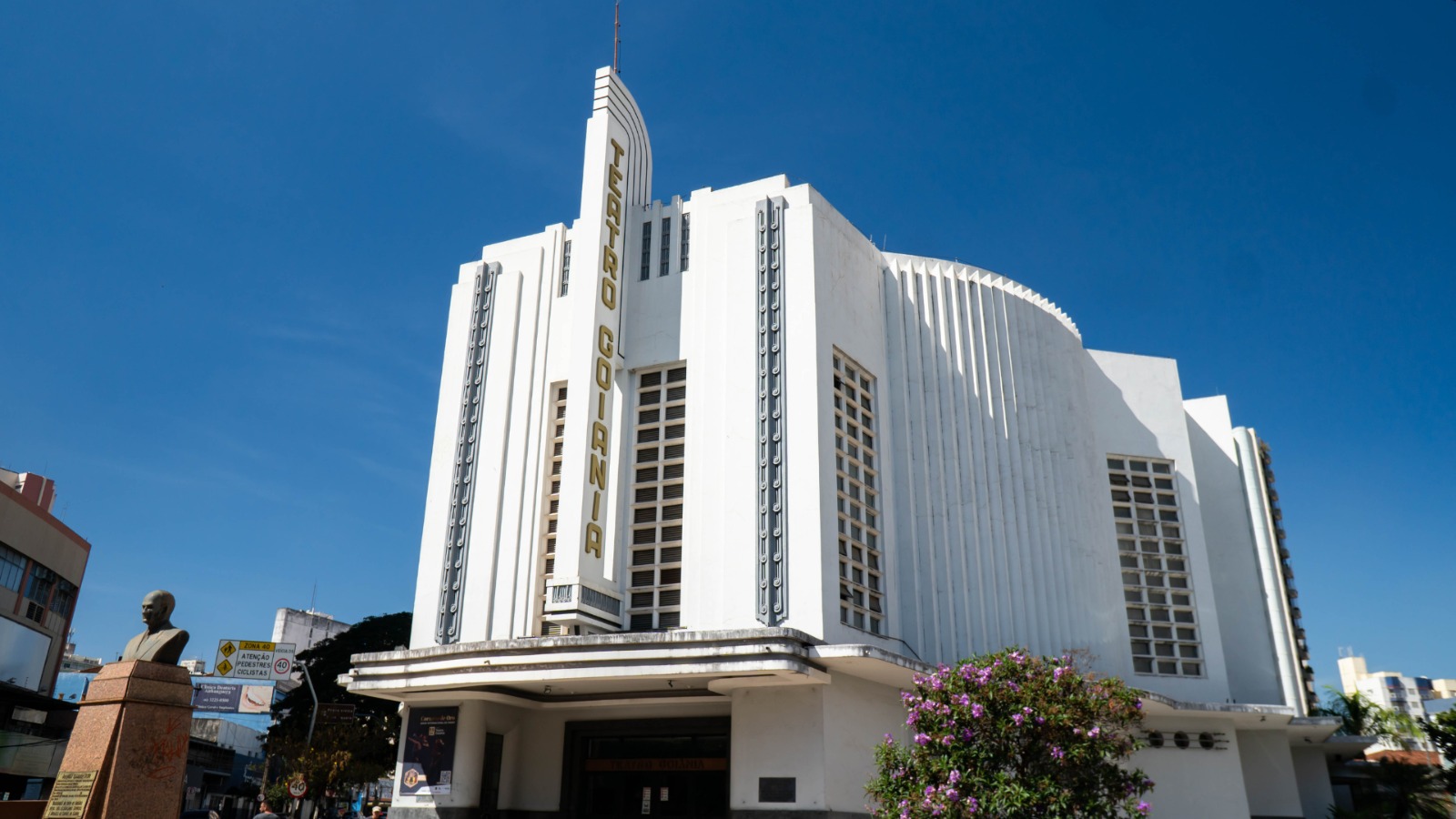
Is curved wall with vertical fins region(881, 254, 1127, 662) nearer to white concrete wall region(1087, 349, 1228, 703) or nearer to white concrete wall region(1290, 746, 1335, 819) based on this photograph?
white concrete wall region(1087, 349, 1228, 703)

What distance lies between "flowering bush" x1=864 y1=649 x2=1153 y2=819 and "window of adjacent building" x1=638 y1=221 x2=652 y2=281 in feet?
39.1

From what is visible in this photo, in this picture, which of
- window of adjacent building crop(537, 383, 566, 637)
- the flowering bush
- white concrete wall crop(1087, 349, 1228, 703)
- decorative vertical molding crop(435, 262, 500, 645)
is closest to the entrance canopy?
the flowering bush

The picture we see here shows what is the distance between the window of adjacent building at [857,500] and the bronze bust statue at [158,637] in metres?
11.8

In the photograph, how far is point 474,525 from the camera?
23578 mm

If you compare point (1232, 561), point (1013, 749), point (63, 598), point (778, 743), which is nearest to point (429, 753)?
point (778, 743)

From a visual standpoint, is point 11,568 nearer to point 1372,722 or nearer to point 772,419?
point 772,419

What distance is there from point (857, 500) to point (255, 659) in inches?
1017

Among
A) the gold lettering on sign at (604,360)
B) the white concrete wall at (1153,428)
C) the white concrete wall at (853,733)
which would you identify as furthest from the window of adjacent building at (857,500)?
the white concrete wall at (1153,428)

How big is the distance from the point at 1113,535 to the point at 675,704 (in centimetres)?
1419

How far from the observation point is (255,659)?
3772cm

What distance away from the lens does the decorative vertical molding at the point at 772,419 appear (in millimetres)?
20312

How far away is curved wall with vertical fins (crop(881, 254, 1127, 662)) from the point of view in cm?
2395

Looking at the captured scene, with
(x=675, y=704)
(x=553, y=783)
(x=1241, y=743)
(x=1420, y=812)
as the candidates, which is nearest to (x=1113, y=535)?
(x=1241, y=743)

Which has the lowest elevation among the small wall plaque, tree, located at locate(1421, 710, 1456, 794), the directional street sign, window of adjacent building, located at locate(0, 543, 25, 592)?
the small wall plaque
